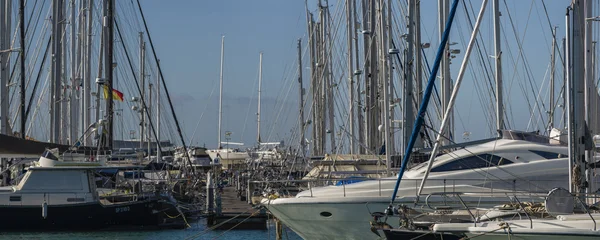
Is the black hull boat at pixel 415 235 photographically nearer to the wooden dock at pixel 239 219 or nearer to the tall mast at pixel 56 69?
the wooden dock at pixel 239 219

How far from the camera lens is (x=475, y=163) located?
25.4 m

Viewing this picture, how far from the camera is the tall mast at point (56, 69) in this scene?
136ft

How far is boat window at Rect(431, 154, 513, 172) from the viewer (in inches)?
998

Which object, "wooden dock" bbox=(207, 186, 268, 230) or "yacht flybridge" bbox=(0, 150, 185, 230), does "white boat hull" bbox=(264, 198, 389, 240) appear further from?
"yacht flybridge" bbox=(0, 150, 185, 230)

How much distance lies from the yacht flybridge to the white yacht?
11895mm

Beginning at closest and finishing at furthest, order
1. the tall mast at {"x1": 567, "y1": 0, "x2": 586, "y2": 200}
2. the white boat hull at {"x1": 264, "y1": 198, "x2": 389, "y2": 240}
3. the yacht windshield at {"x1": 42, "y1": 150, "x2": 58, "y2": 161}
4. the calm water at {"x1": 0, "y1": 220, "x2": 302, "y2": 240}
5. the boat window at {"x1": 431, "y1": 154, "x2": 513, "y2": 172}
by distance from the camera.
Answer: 1. the tall mast at {"x1": 567, "y1": 0, "x2": 586, "y2": 200}
2. the white boat hull at {"x1": 264, "y1": 198, "x2": 389, "y2": 240}
3. the boat window at {"x1": 431, "y1": 154, "x2": 513, "y2": 172}
4. the calm water at {"x1": 0, "y1": 220, "x2": 302, "y2": 240}
5. the yacht windshield at {"x1": 42, "y1": 150, "x2": 58, "y2": 161}

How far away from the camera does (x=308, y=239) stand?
985 inches

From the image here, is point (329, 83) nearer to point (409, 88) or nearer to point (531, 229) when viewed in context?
point (409, 88)

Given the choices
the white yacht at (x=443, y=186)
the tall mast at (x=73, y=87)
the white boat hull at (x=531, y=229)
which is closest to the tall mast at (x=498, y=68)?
the white yacht at (x=443, y=186)

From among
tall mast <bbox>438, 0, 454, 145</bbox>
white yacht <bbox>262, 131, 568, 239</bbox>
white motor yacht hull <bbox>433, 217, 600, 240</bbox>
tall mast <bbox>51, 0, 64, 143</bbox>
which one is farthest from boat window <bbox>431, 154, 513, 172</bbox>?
tall mast <bbox>51, 0, 64, 143</bbox>

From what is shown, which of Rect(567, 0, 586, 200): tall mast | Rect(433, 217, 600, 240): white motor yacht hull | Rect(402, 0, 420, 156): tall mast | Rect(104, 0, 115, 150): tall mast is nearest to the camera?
Rect(433, 217, 600, 240): white motor yacht hull

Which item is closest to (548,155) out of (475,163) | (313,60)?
(475,163)

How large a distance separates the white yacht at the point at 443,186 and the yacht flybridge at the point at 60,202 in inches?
468

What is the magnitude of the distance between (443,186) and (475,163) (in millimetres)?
1351
